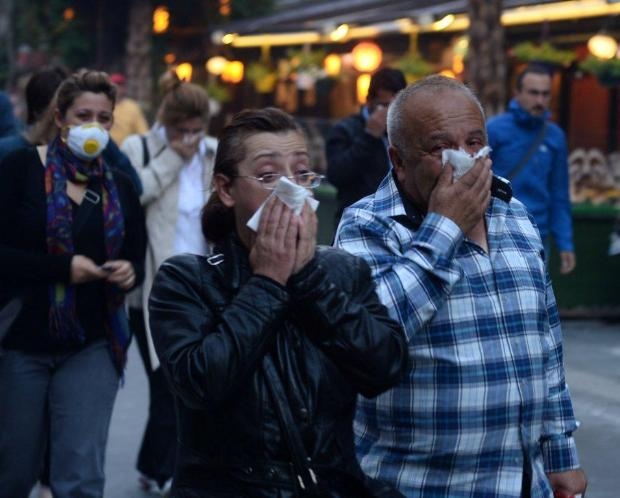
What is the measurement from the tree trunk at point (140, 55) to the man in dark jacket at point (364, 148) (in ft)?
66.4

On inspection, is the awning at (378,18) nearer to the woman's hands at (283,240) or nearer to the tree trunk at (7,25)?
the tree trunk at (7,25)

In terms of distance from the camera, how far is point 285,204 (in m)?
2.68

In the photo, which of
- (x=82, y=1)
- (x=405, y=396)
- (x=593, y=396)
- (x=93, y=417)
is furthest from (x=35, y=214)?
(x=82, y=1)

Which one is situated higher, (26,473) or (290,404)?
(290,404)

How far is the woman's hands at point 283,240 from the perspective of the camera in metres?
2.68

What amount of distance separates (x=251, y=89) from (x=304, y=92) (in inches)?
115

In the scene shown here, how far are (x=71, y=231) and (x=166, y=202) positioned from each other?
159 centimetres

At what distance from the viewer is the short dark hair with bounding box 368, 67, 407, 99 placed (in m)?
6.78

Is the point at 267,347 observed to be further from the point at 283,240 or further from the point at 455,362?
the point at 455,362

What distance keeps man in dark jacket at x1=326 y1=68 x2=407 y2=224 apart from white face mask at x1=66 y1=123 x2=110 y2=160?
212 cm

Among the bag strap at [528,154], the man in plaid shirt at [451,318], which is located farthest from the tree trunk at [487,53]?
the man in plaid shirt at [451,318]

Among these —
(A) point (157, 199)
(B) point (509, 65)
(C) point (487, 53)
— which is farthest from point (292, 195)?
(B) point (509, 65)

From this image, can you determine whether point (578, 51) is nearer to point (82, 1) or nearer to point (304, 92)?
point (304, 92)

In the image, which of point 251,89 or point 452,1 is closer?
point 452,1
